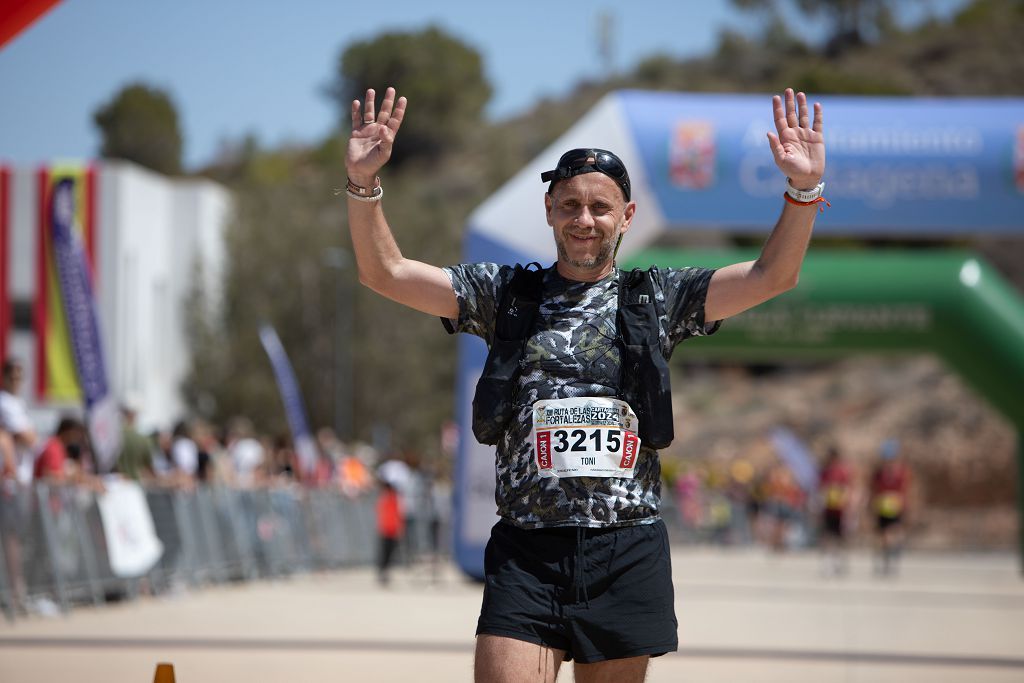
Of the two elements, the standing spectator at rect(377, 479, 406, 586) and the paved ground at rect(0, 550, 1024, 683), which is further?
the standing spectator at rect(377, 479, 406, 586)

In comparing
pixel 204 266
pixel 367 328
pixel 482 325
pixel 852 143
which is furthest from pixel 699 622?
pixel 367 328

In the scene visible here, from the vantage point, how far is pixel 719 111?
1415 cm

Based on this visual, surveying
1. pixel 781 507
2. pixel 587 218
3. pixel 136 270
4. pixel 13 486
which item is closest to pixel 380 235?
pixel 587 218

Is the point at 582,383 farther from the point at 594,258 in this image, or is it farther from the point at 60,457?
the point at 60,457

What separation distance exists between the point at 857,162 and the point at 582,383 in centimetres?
1074

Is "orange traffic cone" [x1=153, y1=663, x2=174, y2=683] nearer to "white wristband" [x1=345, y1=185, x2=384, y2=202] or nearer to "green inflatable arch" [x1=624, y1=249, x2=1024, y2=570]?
"white wristband" [x1=345, y1=185, x2=384, y2=202]

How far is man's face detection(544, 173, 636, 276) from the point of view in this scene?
3910 millimetres

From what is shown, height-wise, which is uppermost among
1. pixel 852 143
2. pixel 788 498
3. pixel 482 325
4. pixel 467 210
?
pixel 467 210

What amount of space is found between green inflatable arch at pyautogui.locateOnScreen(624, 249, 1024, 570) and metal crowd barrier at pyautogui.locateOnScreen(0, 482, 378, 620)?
5.25 meters

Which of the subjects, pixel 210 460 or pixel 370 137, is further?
pixel 210 460

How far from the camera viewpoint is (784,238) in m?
3.89

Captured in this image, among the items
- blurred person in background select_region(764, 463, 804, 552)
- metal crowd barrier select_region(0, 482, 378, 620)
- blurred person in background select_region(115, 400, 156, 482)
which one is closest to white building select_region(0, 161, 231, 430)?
metal crowd barrier select_region(0, 482, 378, 620)

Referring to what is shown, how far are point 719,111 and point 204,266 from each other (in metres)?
31.1

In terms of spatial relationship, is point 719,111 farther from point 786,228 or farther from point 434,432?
point 434,432
